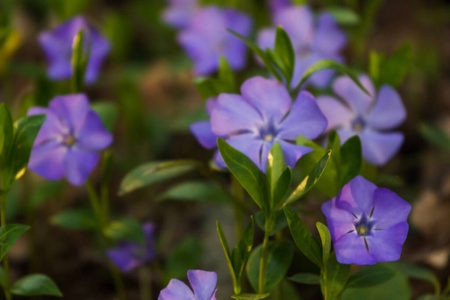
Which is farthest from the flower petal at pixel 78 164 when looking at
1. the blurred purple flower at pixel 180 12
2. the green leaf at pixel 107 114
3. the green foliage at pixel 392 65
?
the blurred purple flower at pixel 180 12

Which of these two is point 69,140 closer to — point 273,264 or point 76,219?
point 76,219

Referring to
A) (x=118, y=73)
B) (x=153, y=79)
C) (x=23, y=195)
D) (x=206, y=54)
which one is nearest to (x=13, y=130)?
(x=23, y=195)

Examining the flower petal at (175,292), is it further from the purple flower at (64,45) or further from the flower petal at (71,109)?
the purple flower at (64,45)

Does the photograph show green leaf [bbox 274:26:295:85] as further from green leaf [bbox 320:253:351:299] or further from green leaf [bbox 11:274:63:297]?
green leaf [bbox 11:274:63:297]

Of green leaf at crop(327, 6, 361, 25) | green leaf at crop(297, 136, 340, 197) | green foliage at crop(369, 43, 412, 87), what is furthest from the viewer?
green leaf at crop(327, 6, 361, 25)

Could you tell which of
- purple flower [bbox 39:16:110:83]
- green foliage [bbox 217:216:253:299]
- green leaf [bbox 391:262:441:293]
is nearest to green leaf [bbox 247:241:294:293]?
green foliage [bbox 217:216:253:299]

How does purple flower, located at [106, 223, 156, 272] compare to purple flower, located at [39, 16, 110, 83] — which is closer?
purple flower, located at [106, 223, 156, 272]
